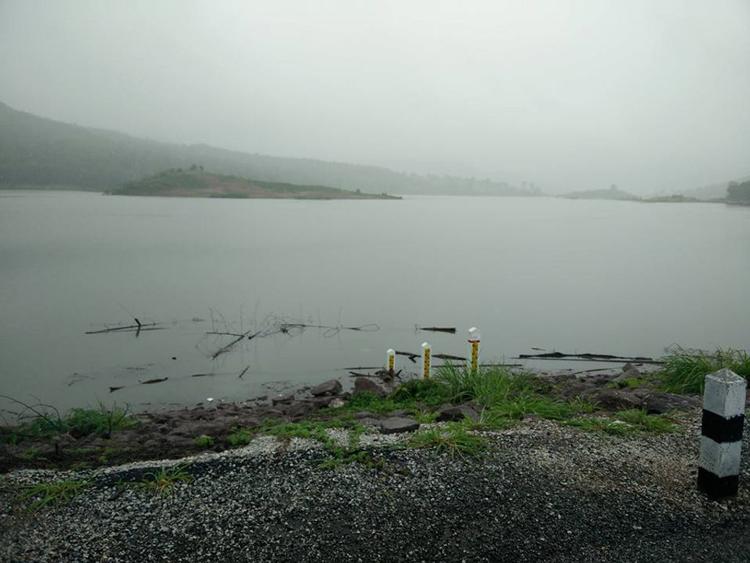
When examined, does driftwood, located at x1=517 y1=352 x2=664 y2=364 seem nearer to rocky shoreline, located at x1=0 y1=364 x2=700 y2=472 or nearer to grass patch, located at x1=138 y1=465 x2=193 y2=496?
rocky shoreline, located at x1=0 y1=364 x2=700 y2=472

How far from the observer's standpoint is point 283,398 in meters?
9.45

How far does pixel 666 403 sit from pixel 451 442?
9.56 feet

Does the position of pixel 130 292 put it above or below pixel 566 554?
below

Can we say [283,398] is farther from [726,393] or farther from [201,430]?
[726,393]

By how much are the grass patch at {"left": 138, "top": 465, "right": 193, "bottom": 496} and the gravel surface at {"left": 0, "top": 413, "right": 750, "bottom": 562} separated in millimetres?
51

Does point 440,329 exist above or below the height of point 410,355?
below

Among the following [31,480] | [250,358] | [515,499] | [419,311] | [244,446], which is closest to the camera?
[515,499]

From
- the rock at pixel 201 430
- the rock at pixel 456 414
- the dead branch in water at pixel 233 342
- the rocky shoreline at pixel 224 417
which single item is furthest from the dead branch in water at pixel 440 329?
the rock at pixel 456 414

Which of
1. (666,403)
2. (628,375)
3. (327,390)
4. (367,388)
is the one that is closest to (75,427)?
(327,390)

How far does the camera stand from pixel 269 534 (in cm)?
336

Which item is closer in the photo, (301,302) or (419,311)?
(419,311)

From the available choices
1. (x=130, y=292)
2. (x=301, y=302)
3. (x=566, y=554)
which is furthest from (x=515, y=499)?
(x=130, y=292)

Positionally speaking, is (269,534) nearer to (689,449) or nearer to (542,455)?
(542,455)

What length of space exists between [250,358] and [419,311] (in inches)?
282
